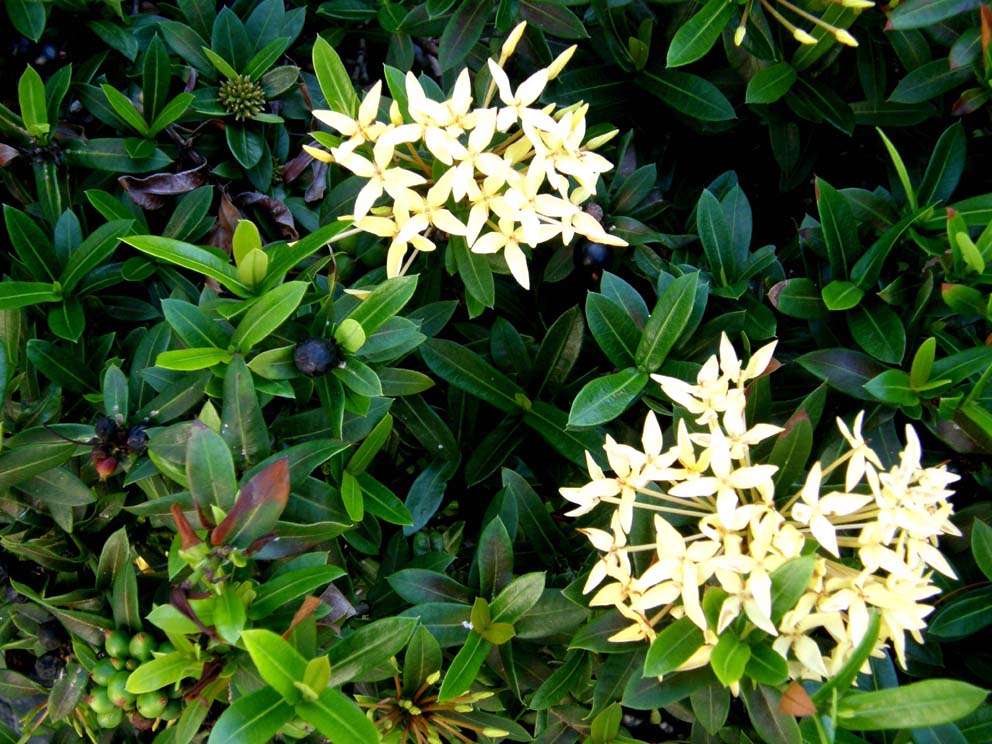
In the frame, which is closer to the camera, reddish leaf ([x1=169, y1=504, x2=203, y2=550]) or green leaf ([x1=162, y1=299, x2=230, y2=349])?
reddish leaf ([x1=169, y1=504, x2=203, y2=550])

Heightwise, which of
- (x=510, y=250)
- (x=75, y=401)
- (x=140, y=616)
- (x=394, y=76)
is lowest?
(x=140, y=616)

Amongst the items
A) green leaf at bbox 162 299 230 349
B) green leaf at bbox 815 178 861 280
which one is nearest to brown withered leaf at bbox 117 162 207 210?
green leaf at bbox 162 299 230 349

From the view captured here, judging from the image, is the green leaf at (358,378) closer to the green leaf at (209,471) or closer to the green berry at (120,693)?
the green leaf at (209,471)

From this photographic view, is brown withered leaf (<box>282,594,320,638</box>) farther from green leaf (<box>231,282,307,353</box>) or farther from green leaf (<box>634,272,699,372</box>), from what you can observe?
green leaf (<box>634,272,699,372</box>)

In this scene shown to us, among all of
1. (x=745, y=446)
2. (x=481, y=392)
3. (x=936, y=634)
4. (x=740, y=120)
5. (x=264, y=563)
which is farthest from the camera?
(x=740, y=120)

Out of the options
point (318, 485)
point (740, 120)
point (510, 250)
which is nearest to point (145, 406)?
point (318, 485)

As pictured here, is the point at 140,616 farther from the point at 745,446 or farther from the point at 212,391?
the point at 745,446

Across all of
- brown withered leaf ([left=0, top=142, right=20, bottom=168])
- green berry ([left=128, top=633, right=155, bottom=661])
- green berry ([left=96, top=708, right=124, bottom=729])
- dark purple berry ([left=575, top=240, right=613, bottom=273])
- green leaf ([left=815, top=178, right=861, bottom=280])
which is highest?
green leaf ([left=815, top=178, right=861, bottom=280])
